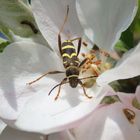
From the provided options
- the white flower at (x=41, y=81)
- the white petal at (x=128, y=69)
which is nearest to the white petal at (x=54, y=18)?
the white flower at (x=41, y=81)

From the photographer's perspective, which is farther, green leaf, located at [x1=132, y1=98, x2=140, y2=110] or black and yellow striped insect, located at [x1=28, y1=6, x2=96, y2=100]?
black and yellow striped insect, located at [x1=28, y1=6, x2=96, y2=100]

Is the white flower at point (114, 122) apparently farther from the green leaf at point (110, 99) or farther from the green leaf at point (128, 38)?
the green leaf at point (128, 38)

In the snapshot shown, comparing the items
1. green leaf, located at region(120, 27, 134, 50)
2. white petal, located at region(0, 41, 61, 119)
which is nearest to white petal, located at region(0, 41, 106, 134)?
white petal, located at region(0, 41, 61, 119)

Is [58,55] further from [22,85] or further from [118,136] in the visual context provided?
[118,136]

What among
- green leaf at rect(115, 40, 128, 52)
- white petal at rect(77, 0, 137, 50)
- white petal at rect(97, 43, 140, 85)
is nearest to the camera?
white petal at rect(97, 43, 140, 85)

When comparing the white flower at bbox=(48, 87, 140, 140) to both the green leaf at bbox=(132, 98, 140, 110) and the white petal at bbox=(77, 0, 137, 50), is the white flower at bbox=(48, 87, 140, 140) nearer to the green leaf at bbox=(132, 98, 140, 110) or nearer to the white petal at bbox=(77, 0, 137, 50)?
the green leaf at bbox=(132, 98, 140, 110)

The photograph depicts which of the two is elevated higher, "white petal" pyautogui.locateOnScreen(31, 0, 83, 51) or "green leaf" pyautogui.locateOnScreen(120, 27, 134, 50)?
"white petal" pyautogui.locateOnScreen(31, 0, 83, 51)

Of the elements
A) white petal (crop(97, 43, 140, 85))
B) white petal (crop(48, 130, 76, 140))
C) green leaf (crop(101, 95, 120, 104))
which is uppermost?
white petal (crop(97, 43, 140, 85))
